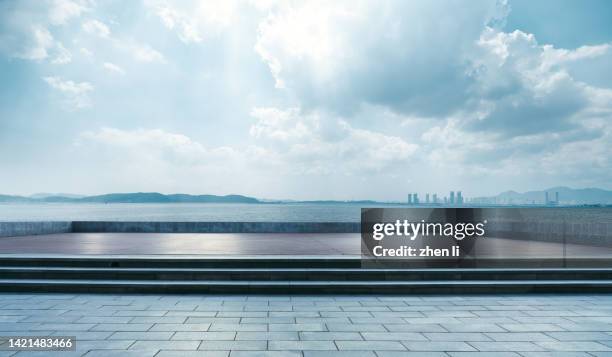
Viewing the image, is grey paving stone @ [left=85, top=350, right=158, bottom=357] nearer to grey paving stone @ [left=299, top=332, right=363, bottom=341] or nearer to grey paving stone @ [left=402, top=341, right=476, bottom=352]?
grey paving stone @ [left=299, top=332, right=363, bottom=341]

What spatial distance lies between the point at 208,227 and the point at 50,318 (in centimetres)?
1449

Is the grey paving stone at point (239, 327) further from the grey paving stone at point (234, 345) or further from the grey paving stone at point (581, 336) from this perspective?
the grey paving stone at point (581, 336)

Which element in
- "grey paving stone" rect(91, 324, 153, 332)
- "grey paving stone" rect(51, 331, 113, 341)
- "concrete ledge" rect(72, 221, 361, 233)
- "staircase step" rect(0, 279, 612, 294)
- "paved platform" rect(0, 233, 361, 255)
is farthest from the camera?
"concrete ledge" rect(72, 221, 361, 233)

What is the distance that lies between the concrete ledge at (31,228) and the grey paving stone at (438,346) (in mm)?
19195

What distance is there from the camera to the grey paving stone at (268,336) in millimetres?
5992

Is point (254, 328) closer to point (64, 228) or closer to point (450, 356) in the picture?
point (450, 356)

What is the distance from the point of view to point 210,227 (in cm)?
2139

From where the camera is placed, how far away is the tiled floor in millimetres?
5570

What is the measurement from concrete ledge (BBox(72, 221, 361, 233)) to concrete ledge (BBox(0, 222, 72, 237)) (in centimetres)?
58

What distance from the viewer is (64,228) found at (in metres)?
20.5

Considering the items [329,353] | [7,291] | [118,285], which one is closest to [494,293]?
[329,353]

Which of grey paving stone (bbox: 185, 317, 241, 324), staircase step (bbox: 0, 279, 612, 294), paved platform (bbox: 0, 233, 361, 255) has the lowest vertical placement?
grey paving stone (bbox: 185, 317, 241, 324)

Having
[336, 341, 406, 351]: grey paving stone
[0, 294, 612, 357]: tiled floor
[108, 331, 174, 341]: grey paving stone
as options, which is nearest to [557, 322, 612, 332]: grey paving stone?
[0, 294, 612, 357]: tiled floor

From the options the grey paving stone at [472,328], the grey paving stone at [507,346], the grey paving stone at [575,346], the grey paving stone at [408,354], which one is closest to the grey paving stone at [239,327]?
the grey paving stone at [408,354]
